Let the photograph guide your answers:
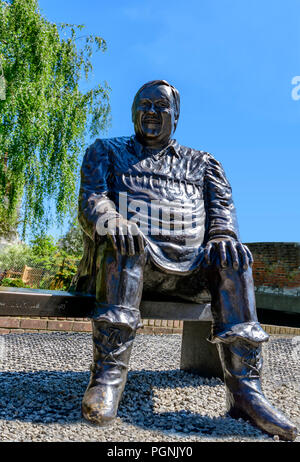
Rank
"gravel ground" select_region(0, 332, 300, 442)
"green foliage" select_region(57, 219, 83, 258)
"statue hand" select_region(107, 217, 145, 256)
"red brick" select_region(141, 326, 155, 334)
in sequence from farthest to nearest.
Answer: "green foliage" select_region(57, 219, 83, 258)
"red brick" select_region(141, 326, 155, 334)
"statue hand" select_region(107, 217, 145, 256)
"gravel ground" select_region(0, 332, 300, 442)

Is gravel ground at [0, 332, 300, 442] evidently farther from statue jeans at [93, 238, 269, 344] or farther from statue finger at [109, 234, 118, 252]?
statue finger at [109, 234, 118, 252]

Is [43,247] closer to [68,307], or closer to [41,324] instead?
[41,324]

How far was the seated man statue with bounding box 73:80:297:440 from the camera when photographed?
1.92 meters

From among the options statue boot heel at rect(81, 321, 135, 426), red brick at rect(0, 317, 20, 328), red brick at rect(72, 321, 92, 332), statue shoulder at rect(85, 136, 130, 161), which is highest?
statue shoulder at rect(85, 136, 130, 161)

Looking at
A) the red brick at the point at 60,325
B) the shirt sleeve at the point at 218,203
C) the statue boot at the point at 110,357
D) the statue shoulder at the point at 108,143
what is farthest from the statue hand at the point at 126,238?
the red brick at the point at 60,325

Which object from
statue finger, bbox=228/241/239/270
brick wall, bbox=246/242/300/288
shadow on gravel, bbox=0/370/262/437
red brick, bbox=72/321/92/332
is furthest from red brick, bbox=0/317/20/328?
brick wall, bbox=246/242/300/288

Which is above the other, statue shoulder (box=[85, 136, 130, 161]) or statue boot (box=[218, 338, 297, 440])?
statue shoulder (box=[85, 136, 130, 161])

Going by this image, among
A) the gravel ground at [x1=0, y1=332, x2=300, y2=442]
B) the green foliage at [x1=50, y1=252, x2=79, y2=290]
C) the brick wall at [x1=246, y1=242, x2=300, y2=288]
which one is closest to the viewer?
the gravel ground at [x1=0, y1=332, x2=300, y2=442]

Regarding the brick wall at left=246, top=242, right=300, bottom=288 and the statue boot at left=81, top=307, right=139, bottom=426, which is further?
the brick wall at left=246, top=242, right=300, bottom=288

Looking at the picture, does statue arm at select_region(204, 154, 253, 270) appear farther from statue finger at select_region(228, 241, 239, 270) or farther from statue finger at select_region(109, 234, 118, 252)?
statue finger at select_region(109, 234, 118, 252)

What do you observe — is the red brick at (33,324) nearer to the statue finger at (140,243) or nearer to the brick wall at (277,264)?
the statue finger at (140,243)

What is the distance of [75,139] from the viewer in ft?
36.4
